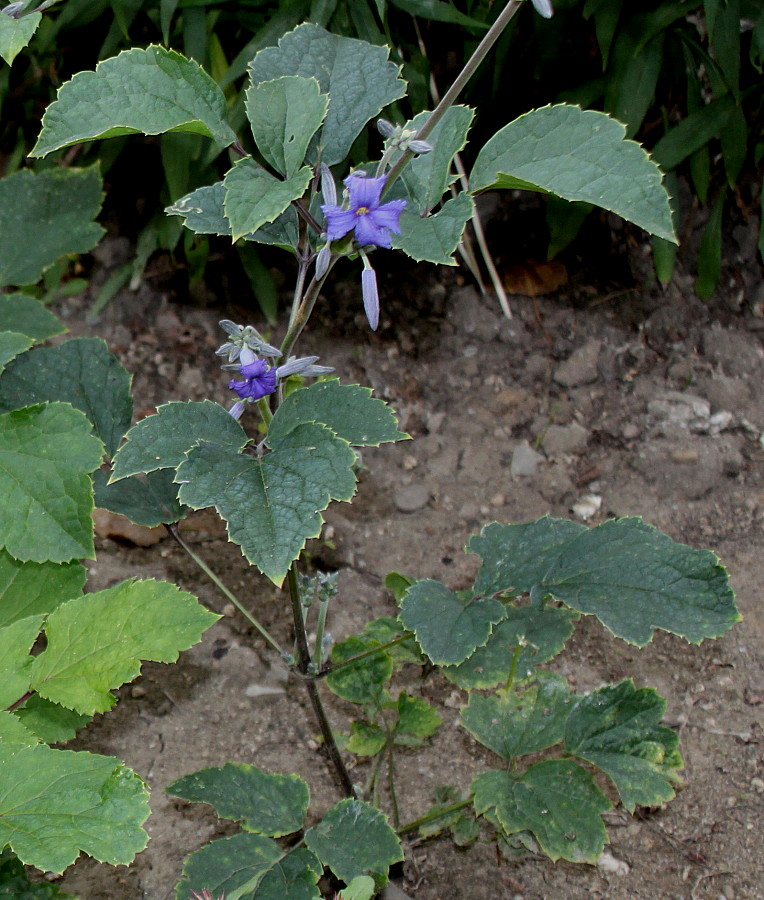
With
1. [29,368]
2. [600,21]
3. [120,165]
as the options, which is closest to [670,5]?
[600,21]

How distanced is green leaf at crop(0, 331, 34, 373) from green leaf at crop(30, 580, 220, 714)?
1.39 feet

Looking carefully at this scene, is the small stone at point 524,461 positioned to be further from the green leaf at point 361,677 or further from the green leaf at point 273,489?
Result: the green leaf at point 273,489

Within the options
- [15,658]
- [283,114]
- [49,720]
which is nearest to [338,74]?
[283,114]

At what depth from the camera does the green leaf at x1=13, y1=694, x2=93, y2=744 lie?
146 centimetres

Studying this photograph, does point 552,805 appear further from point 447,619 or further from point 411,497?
point 411,497

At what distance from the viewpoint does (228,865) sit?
141cm

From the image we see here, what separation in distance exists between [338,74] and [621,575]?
86cm

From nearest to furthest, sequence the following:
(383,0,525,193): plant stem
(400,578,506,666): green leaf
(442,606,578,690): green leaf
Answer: (383,0,525,193): plant stem
(400,578,506,666): green leaf
(442,606,578,690): green leaf

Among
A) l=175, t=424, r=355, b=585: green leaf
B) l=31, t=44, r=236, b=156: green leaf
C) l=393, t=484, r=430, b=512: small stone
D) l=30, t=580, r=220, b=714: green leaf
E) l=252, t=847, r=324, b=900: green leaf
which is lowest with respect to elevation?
l=393, t=484, r=430, b=512: small stone

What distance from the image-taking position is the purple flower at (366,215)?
1.04 metres

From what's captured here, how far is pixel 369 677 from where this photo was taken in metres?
1.60

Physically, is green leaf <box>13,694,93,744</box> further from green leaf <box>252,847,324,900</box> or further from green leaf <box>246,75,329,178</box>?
green leaf <box>246,75,329,178</box>

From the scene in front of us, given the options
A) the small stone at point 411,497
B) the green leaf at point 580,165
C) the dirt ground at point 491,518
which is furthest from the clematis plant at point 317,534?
the small stone at point 411,497

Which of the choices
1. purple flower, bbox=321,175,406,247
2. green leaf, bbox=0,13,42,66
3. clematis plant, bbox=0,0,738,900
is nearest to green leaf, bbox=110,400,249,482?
clematis plant, bbox=0,0,738,900
